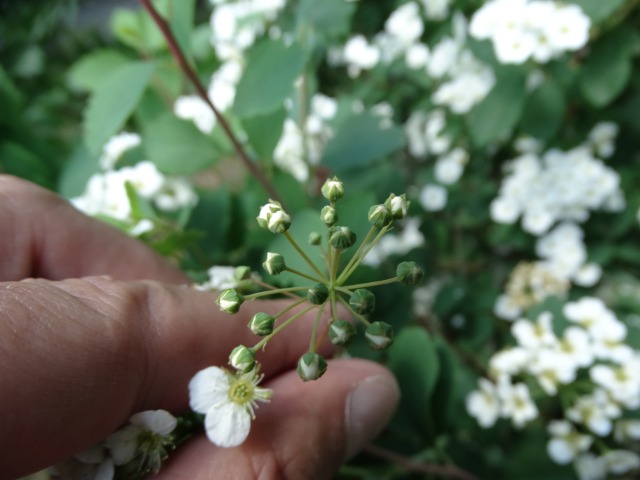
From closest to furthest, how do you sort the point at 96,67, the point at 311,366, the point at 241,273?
the point at 311,366, the point at 241,273, the point at 96,67

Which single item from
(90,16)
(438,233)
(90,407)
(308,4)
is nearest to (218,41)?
(308,4)

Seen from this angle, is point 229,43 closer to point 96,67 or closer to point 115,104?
point 96,67

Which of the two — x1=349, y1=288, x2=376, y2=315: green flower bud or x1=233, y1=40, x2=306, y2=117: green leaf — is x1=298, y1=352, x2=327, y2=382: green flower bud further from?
x1=233, y1=40, x2=306, y2=117: green leaf

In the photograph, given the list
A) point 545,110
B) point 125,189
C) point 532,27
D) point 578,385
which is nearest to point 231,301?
point 125,189

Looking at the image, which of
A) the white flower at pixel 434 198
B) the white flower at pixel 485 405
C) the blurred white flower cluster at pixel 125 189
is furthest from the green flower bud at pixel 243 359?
the white flower at pixel 434 198

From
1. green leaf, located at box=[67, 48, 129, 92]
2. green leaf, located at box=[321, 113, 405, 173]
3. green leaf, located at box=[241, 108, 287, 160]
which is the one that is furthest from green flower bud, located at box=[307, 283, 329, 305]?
green leaf, located at box=[67, 48, 129, 92]

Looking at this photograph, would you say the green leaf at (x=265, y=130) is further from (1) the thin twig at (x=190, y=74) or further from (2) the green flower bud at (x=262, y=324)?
(2) the green flower bud at (x=262, y=324)

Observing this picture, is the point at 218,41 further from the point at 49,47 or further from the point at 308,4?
the point at 49,47
